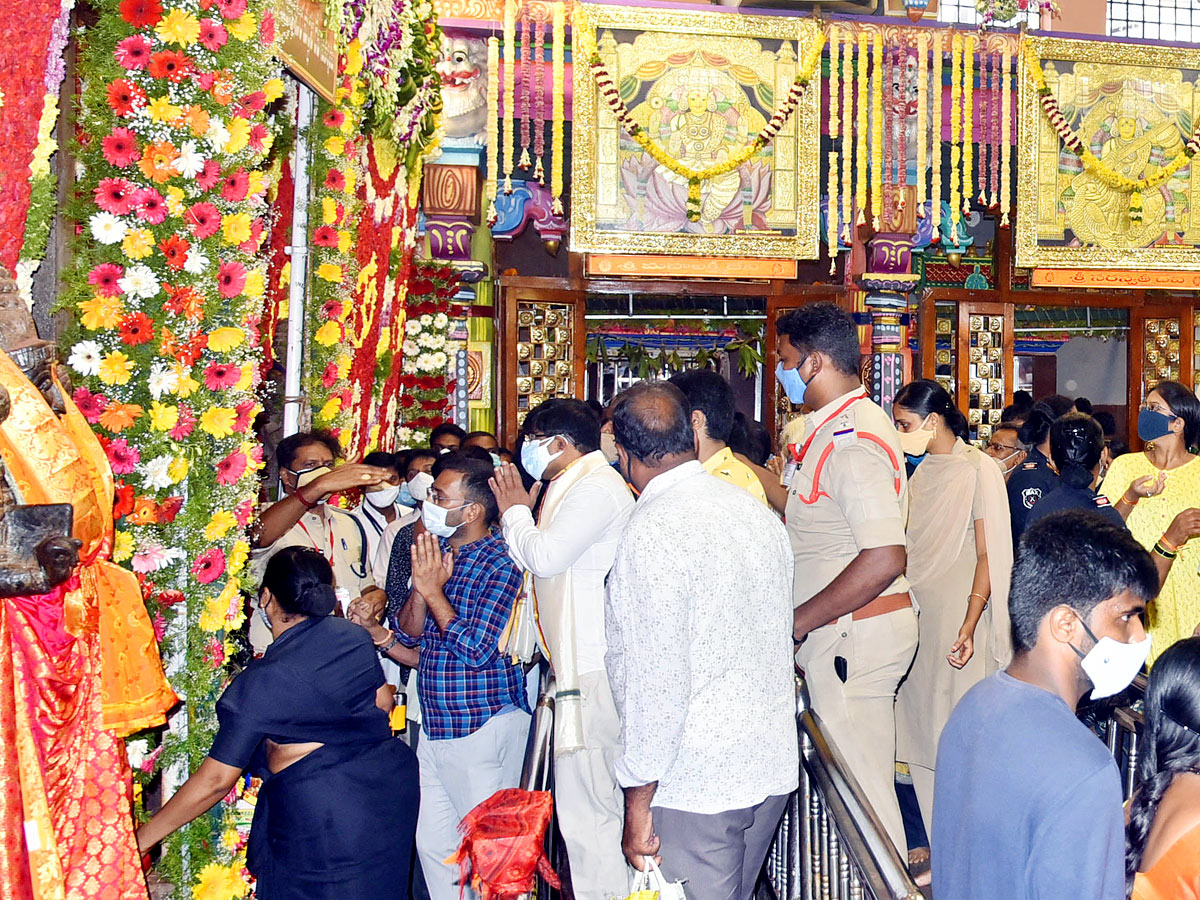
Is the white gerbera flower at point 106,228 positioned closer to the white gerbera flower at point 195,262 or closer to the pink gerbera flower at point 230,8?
the white gerbera flower at point 195,262

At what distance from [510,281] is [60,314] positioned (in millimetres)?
6342

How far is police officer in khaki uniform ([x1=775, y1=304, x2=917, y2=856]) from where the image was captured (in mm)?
3527

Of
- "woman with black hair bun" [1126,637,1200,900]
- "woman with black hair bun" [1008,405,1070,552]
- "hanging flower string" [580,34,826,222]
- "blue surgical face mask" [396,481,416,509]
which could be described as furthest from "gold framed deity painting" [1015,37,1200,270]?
"woman with black hair bun" [1126,637,1200,900]

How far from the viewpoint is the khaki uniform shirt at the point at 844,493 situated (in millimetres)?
3557

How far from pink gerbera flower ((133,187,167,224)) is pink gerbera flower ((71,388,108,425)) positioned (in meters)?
0.51

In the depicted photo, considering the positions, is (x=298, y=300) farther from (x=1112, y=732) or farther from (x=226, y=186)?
(x=1112, y=732)

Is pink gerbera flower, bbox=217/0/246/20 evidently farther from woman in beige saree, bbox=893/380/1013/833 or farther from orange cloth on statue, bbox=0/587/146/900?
woman in beige saree, bbox=893/380/1013/833

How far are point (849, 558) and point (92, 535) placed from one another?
7.31ft

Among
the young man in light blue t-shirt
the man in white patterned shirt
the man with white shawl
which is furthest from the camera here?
the man with white shawl

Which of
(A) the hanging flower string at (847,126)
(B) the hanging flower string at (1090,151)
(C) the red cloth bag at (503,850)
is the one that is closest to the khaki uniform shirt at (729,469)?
(C) the red cloth bag at (503,850)

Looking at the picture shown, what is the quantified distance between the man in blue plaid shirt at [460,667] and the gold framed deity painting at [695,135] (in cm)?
542

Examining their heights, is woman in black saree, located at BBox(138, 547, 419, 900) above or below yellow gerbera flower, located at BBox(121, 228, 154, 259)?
below

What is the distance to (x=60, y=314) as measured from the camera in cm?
325

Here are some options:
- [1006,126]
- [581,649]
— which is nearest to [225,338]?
[581,649]
